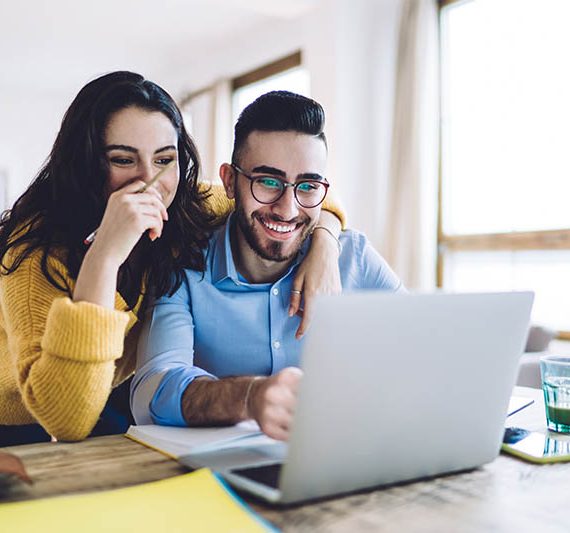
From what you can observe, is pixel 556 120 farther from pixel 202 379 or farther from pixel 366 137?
pixel 202 379

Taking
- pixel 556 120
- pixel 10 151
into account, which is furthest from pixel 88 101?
pixel 10 151

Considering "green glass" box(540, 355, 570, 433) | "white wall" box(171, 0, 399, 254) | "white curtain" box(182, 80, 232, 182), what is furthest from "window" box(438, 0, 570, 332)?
"green glass" box(540, 355, 570, 433)

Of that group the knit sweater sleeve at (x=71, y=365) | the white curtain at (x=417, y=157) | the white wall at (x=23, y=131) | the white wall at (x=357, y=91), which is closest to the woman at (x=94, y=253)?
the knit sweater sleeve at (x=71, y=365)

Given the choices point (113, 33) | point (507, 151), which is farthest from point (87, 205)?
point (113, 33)

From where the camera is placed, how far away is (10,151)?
741 centimetres

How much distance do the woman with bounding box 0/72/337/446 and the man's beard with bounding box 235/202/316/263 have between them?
53 mm

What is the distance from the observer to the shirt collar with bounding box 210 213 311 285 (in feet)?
4.77

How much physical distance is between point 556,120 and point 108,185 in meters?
3.01

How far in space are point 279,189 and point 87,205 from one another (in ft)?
1.39

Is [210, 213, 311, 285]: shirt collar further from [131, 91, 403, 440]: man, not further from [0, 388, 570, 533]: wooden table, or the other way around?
[0, 388, 570, 533]: wooden table

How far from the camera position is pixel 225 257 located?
1.48m

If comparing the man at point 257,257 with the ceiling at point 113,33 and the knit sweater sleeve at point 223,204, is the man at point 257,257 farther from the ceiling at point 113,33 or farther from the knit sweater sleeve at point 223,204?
the ceiling at point 113,33

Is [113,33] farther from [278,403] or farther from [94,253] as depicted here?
[278,403]

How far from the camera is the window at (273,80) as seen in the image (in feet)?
17.8
